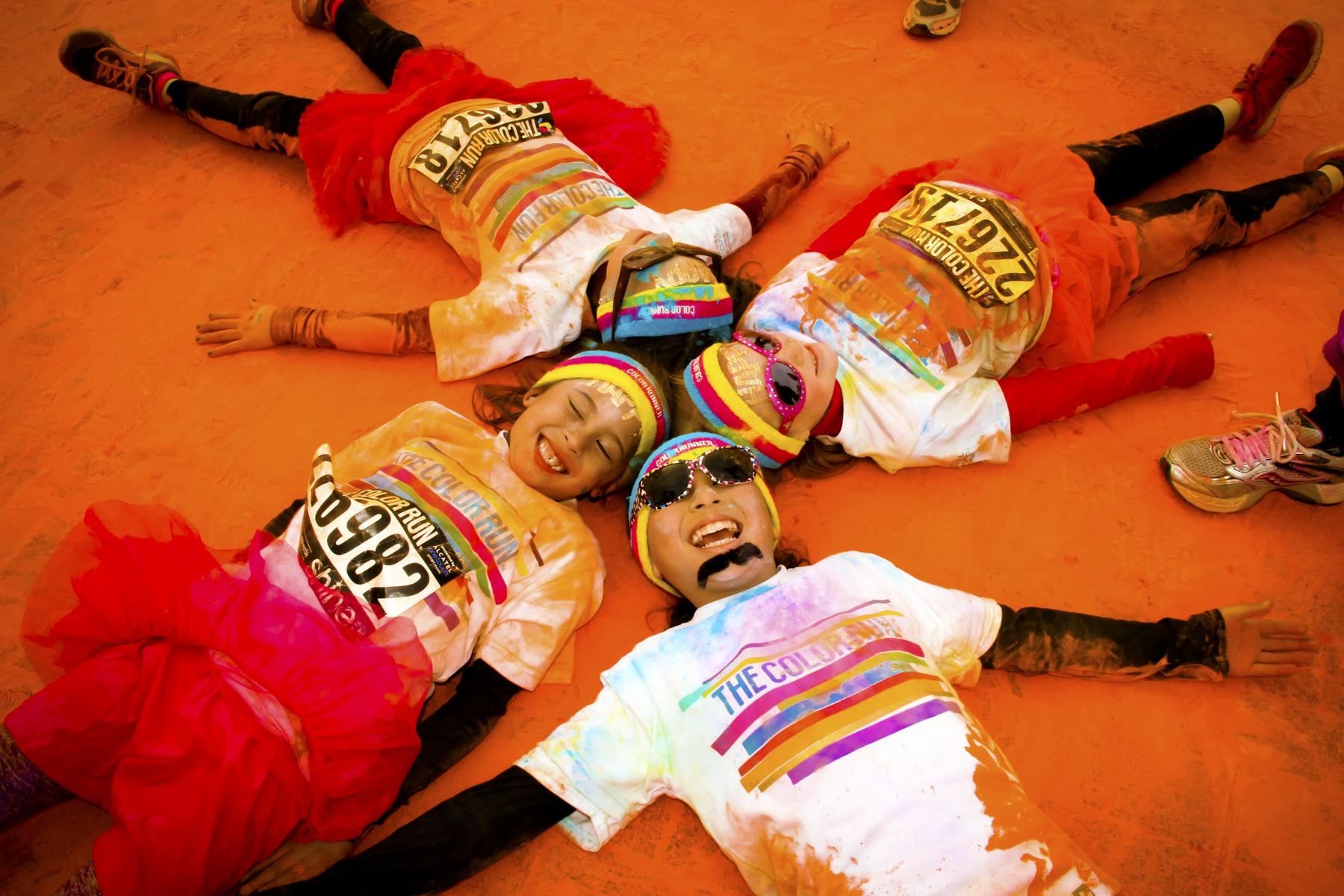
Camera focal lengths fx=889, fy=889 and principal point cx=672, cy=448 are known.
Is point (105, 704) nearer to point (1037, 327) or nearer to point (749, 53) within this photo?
point (1037, 327)

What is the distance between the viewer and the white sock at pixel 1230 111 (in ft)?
11.7

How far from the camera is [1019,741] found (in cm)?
242

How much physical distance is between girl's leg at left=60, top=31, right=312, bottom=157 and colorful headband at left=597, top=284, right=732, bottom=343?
1.82 metres

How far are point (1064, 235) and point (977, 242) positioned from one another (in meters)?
0.39

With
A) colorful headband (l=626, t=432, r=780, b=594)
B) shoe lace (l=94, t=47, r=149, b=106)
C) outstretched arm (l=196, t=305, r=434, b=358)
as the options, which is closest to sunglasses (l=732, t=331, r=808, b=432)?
colorful headband (l=626, t=432, r=780, b=594)

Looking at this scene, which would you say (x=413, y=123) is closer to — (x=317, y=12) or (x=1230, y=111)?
(x=317, y=12)

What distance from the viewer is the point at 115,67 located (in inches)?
153

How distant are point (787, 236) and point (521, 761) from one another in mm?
2312

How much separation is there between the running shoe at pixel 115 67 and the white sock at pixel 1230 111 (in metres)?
4.45

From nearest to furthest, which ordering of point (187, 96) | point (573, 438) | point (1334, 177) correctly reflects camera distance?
point (573, 438) < point (1334, 177) < point (187, 96)

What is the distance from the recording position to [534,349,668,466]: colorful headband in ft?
8.84

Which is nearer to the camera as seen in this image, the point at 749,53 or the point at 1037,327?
the point at 1037,327

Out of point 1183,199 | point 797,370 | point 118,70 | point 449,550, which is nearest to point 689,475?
point 797,370

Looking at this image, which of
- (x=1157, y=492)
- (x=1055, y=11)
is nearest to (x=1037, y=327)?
(x=1157, y=492)
